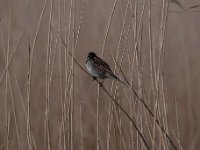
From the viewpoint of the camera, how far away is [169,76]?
434cm

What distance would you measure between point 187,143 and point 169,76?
59 centimetres

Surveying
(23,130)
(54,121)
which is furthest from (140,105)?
(54,121)

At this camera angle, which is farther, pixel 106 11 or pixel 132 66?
pixel 106 11

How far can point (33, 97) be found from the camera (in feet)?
13.2

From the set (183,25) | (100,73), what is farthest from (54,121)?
(183,25)

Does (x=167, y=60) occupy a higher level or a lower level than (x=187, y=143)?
higher

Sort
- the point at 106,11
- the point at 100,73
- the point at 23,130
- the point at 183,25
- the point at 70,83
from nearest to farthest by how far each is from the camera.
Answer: the point at 70,83
the point at 100,73
the point at 23,130
the point at 106,11
the point at 183,25

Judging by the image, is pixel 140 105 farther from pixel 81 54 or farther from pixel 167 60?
pixel 167 60

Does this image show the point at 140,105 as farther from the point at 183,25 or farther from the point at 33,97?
the point at 183,25

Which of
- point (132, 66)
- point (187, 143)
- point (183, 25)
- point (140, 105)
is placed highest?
point (183, 25)

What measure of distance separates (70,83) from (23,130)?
1.19 metres

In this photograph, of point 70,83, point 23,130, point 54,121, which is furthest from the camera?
point 54,121

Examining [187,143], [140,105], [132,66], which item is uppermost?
[132,66]

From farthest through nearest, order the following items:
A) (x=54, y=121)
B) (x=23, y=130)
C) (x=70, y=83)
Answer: (x=54, y=121)
(x=23, y=130)
(x=70, y=83)
